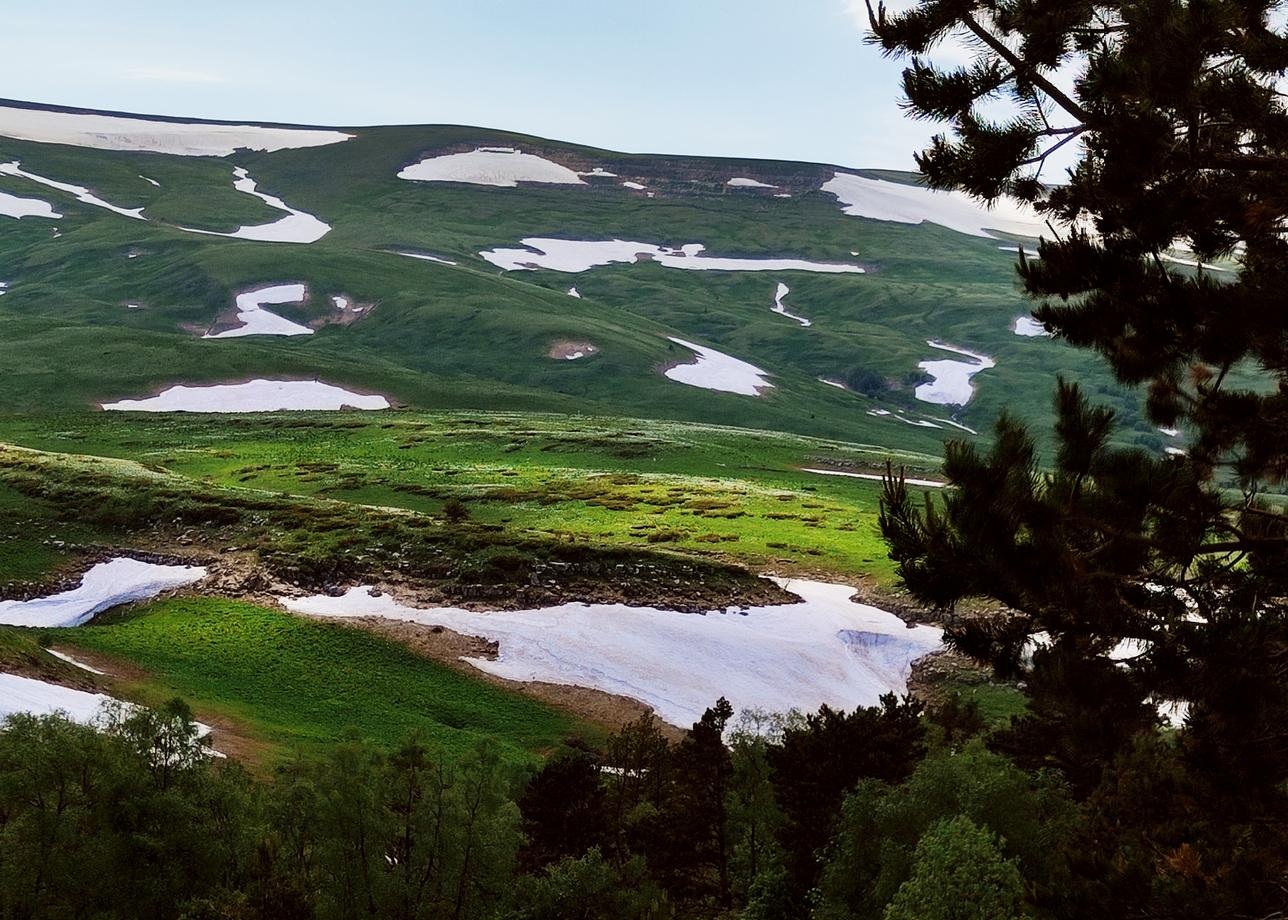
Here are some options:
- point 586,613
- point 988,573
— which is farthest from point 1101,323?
point 586,613

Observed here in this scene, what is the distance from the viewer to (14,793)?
14.4m

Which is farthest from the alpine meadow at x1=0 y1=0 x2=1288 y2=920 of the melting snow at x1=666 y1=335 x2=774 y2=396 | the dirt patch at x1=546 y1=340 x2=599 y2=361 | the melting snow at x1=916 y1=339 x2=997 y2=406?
the melting snow at x1=916 y1=339 x2=997 y2=406

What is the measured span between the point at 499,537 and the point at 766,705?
19.0m

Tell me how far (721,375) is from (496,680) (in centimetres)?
13175

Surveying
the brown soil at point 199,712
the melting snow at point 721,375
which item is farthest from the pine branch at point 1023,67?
the melting snow at point 721,375

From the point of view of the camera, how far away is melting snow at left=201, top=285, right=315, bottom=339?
17000cm

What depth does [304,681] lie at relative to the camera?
39.3 m

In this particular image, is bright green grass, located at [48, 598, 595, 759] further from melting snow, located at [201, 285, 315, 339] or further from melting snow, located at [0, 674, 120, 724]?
melting snow, located at [201, 285, 315, 339]

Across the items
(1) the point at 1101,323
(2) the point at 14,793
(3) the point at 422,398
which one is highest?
(1) the point at 1101,323

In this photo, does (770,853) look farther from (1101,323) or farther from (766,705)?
(766,705)

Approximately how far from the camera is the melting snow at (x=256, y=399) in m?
122

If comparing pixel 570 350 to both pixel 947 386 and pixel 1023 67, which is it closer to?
pixel 947 386

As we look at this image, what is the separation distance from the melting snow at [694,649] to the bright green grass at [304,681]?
9.10 feet

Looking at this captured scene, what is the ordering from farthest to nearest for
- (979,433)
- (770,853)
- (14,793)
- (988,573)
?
(979,433)
(770,853)
(14,793)
(988,573)
